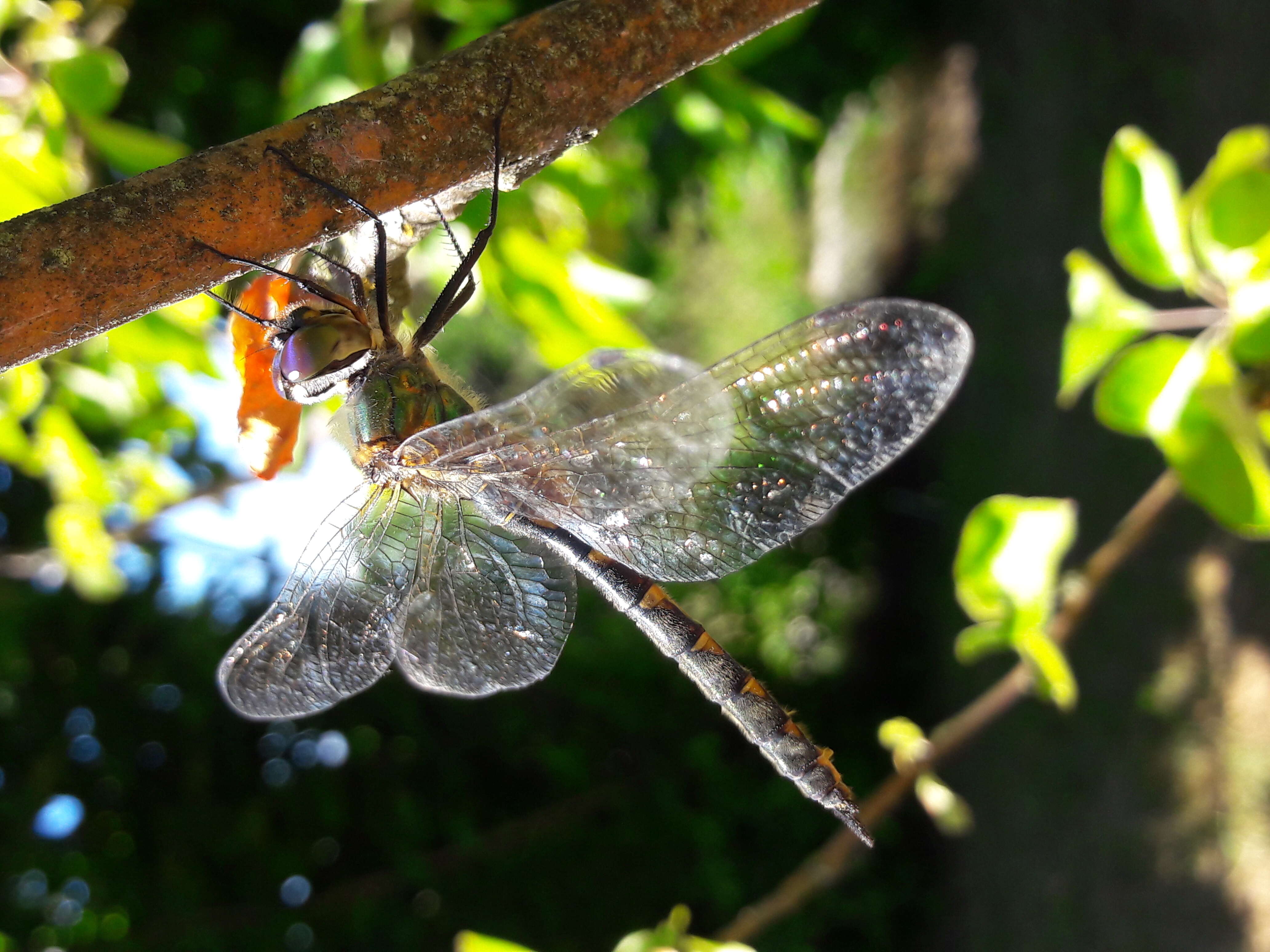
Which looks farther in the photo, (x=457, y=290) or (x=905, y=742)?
(x=905, y=742)

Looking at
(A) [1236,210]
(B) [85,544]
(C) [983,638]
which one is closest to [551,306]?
(C) [983,638]

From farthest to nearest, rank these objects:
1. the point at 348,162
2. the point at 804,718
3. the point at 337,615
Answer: the point at 804,718 < the point at 337,615 < the point at 348,162

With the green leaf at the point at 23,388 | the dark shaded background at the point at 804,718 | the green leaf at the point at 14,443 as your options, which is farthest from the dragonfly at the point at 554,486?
the dark shaded background at the point at 804,718

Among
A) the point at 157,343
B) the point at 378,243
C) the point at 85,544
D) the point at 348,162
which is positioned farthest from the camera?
the point at 85,544

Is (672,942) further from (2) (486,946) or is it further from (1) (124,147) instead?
(1) (124,147)

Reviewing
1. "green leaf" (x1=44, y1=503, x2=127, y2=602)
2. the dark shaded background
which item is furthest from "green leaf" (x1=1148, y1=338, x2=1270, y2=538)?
the dark shaded background

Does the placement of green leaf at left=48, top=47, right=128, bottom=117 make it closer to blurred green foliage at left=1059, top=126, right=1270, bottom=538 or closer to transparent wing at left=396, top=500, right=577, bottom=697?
transparent wing at left=396, top=500, right=577, bottom=697

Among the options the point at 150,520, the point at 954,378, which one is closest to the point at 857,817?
the point at 954,378

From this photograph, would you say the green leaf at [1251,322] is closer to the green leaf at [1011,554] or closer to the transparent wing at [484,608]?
the green leaf at [1011,554]
